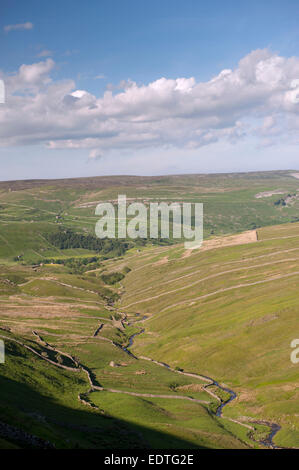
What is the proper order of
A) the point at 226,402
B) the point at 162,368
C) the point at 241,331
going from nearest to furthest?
1. the point at 226,402
2. the point at 162,368
3. the point at 241,331

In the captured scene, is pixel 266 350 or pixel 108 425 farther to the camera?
pixel 266 350

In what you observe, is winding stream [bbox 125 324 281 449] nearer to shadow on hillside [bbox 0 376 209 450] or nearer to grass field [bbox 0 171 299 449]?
grass field [bbox 0 171 299 449]

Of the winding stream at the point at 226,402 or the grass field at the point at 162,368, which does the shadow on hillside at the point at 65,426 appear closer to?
the grass field at the point at 162,368

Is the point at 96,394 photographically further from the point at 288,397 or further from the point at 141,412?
the point at 288,397

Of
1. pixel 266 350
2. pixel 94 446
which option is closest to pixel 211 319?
pixel 266 350

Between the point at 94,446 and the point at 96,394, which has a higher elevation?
the point at 94,446

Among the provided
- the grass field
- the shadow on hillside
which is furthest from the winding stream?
the shadow on hillside

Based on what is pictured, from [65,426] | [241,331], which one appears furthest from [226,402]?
[65,426]

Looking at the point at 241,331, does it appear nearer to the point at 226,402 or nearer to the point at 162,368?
the point at 162,368
